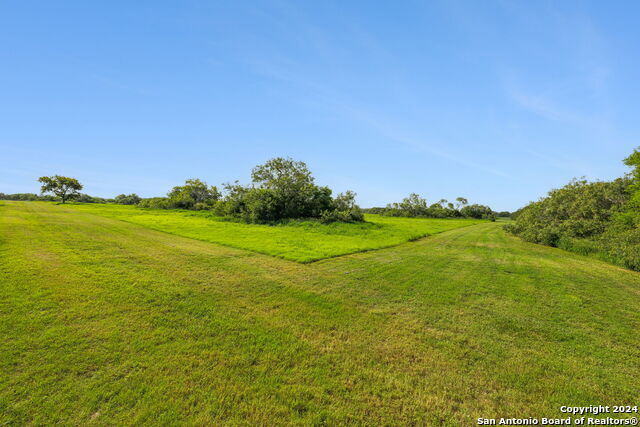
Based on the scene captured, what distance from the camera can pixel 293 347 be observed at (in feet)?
13.9

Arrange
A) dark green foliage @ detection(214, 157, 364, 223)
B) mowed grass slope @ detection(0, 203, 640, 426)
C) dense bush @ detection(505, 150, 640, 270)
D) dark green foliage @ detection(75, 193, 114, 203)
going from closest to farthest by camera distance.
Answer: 1. mowed grass slope @ detection(0, 203, 640, 426)
2. dense bush @ detection(505, 150, 640, 270)
3. dark green foliage @ detection(214, 157, 364, 223)
4. dark green foliage @ detection(75, 193, 114, 203)

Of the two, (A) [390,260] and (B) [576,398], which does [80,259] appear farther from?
(B) [576,398]

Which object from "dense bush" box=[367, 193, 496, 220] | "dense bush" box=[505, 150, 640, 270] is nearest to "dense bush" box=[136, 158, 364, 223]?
"dense bush" box=[505, 150, 640, 270]

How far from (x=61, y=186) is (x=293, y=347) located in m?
95.5

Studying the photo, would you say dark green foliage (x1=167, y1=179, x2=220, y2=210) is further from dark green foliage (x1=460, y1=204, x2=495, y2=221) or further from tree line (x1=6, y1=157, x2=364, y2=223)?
dark green foliage (x1=460, y1=204, x2=495, y2=221)

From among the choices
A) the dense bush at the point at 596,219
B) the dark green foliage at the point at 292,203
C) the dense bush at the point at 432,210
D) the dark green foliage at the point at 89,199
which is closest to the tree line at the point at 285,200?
the dark green foliage at the point at 292,203

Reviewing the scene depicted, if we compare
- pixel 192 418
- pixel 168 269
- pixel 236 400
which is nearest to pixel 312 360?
pixel 236 400

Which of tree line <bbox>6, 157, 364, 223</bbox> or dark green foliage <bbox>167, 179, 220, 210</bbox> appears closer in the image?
tree line <bbox>6, 157, 364, 223</bbox>

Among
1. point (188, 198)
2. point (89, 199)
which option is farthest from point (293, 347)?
point (89, 199)

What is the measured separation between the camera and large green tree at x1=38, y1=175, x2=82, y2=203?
62531 millimetres

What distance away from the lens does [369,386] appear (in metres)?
3.43

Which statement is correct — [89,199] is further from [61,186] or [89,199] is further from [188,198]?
[188,198]

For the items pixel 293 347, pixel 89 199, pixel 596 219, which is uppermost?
pixel 89 199

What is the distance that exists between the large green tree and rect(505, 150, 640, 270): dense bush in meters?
102
